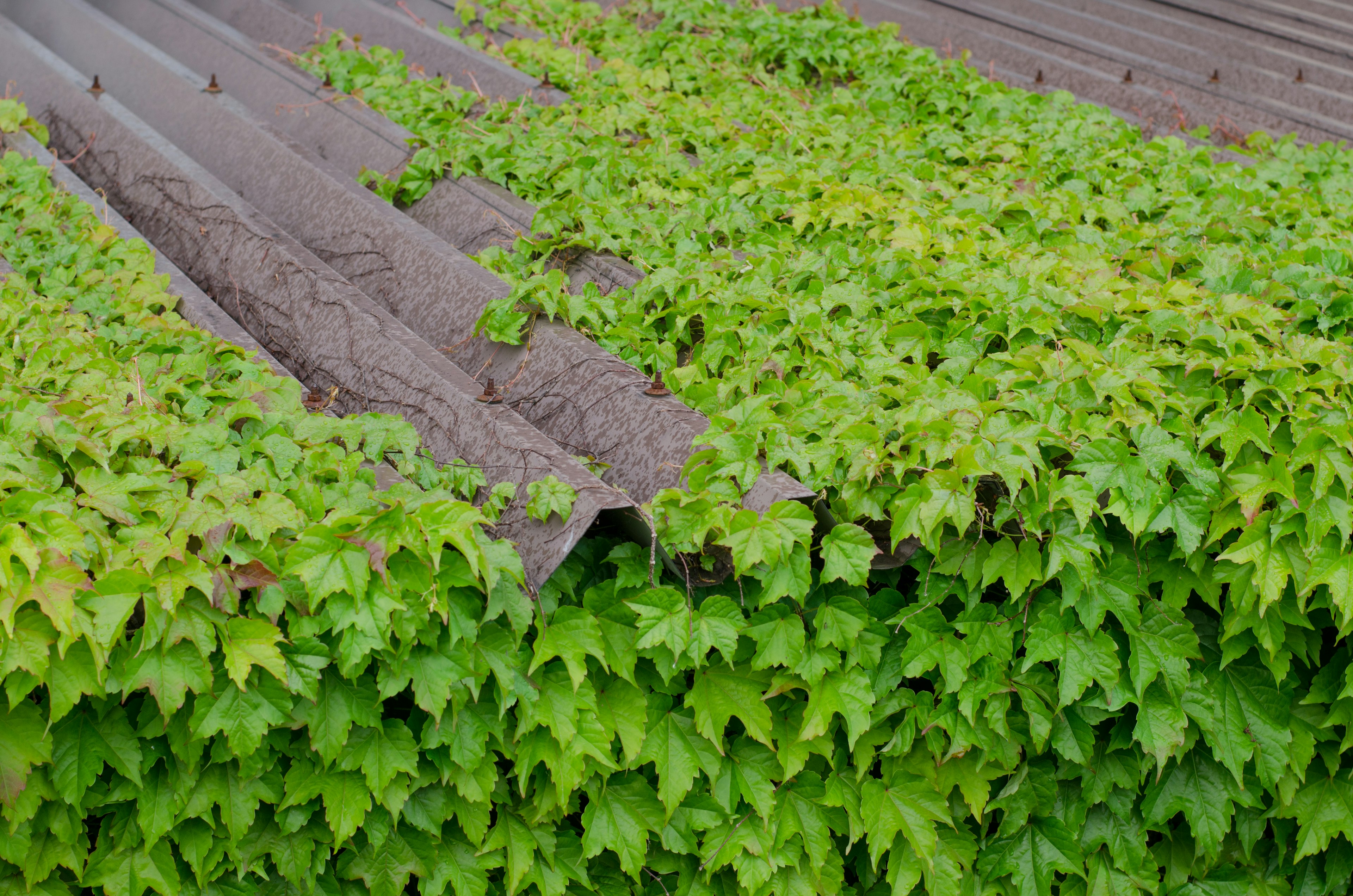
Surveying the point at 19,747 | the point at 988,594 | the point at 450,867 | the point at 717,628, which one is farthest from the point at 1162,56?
the point at 19,747

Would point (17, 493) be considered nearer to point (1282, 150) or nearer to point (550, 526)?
point (550, 526)

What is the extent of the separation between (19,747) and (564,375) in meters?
1.50

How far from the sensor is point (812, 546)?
2271mm

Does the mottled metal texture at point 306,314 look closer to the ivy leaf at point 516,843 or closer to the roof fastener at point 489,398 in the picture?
the roof fastener at point 489,398

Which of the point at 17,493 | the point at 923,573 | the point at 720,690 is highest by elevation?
the point at 17,493

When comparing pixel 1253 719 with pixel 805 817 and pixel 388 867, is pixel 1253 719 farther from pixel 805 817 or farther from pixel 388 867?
pixel 388 867

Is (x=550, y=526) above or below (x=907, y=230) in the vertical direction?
below

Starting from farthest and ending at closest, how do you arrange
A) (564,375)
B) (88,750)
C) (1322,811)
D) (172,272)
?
(172,272), (564,375), (1322,811), (88,750)

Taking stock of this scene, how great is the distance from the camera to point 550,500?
219cm

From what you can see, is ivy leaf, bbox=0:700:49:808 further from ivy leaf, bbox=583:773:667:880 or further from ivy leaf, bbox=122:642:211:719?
ivy leaf, bbox=583:773:667:880

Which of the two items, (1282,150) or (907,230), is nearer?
(907,230)

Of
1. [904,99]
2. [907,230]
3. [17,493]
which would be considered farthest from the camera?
[904,99]

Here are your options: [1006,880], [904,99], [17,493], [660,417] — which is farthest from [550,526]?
[904,99]

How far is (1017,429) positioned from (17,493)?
2010 mm
